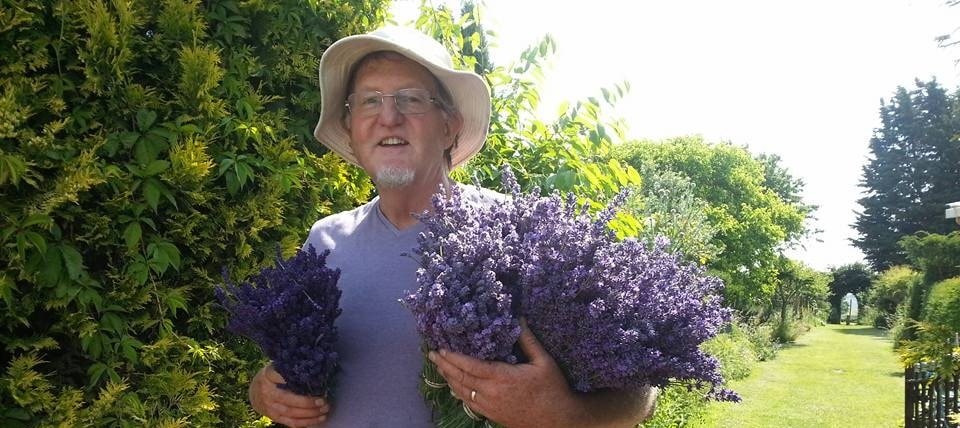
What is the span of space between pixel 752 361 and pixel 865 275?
38784 mm

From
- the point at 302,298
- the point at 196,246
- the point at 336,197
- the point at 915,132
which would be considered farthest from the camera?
the point at 915,132

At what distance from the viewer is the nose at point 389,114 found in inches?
71.2

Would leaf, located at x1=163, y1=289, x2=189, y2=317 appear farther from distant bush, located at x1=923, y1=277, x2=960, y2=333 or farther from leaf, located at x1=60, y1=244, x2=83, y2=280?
distant bush, located at x1=923, y1=277, x2=960, y2=333

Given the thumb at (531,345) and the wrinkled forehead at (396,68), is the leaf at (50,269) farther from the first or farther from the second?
the thumb at (531,345)

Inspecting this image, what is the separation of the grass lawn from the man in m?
8.63

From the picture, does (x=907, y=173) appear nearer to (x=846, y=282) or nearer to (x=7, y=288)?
(x=846, y=282)

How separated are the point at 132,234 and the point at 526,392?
155cm

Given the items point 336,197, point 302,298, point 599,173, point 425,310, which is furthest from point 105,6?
point 599,173

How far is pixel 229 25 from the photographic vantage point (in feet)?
8.49

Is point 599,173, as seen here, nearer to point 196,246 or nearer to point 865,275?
point 196,246

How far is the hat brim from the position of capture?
6.06ft

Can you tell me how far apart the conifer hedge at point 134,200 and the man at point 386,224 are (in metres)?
0.30

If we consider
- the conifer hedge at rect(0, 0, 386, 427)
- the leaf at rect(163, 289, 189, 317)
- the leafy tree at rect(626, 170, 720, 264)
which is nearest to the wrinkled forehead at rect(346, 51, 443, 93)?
the conifer hedge at rect(0, 0, 386, 427)

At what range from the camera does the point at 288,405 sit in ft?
5.23
